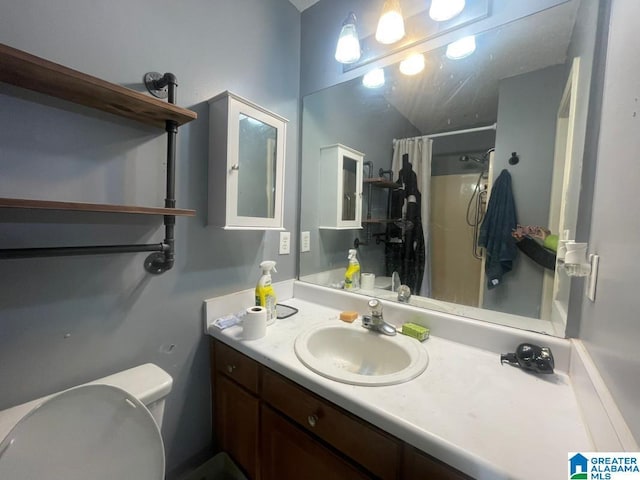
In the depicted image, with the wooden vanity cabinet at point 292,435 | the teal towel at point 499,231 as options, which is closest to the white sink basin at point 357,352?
the wooden vanity cabinet at point 292,435

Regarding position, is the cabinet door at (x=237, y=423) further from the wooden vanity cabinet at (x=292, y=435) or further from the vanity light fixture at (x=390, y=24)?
the vanity light fixture at (x=390, y=24)

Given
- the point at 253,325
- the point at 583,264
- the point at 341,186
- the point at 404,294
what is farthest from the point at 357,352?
the point at 341,186

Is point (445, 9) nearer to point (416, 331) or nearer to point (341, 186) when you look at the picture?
point (341, 186)

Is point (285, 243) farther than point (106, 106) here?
Yes

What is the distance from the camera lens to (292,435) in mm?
793

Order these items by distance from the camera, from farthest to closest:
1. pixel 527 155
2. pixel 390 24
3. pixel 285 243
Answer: pixel 285 243 → pixel 390 24 → pixel 527 155

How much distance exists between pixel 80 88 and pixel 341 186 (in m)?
1.11

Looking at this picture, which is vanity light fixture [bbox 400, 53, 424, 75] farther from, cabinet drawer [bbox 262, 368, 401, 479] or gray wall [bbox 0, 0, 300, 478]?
cabinet drawer [bbox 262, 368, 401, 479]

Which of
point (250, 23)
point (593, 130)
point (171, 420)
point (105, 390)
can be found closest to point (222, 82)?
point (250, 23)

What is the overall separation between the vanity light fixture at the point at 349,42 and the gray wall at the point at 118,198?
1.18 feet

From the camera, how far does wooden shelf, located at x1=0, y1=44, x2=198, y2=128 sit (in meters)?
0.56

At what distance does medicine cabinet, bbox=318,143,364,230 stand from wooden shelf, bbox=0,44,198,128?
0.82 metres

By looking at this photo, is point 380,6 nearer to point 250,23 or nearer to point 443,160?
point 250,23

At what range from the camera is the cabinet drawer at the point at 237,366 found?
0.92m
